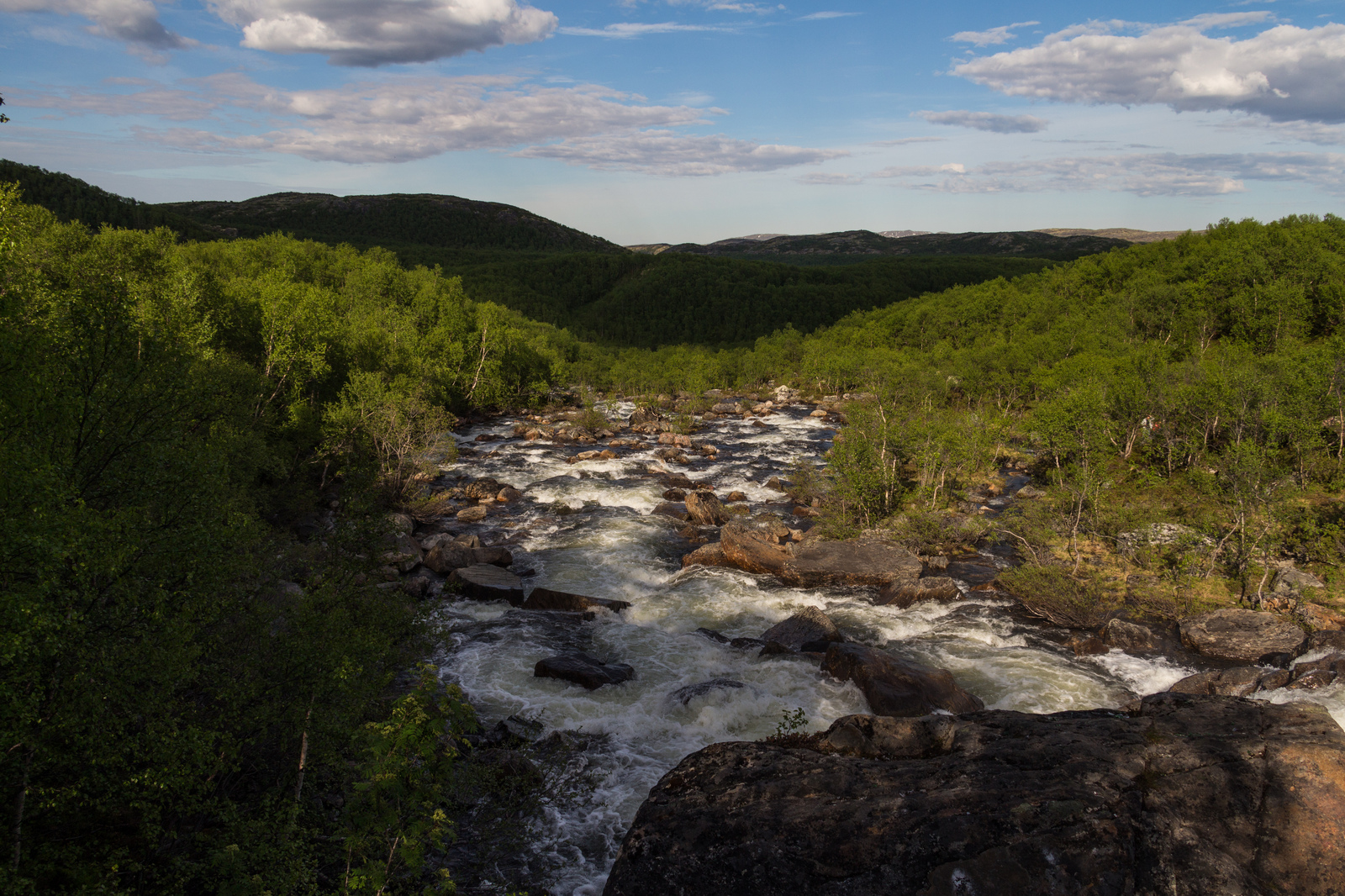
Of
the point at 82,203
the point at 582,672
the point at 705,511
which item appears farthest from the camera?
the point at 82,203

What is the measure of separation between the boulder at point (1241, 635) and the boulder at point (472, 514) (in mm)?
35063

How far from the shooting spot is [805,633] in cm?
2531

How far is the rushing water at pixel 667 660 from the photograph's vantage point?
18578 millimetres

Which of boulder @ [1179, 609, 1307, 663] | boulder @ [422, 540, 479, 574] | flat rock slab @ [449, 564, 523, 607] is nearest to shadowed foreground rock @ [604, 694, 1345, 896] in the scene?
boulder @ [1179, 609, 1307, 663]

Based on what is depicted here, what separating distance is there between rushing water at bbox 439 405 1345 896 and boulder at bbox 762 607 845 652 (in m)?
1.10

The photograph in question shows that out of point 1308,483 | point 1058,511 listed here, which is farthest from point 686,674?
point 1308,483

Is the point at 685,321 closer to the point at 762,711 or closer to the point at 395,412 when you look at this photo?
the point at 395,412

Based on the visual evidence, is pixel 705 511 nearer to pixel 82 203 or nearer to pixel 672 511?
pixel 672 511

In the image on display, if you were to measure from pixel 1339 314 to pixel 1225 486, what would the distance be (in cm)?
4414

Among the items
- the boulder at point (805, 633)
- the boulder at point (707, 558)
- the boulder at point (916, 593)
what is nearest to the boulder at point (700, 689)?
the boulder at point (805, 633)

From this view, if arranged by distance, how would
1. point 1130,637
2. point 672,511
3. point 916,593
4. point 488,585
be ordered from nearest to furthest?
point 1130,637, point 488,585, point 916,593, point 672,511

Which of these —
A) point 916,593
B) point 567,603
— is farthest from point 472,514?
point 916,593

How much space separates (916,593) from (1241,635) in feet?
36.6

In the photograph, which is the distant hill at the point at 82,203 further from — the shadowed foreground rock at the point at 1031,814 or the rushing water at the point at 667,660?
the shadowed foreground rock at the point at 1031,814
